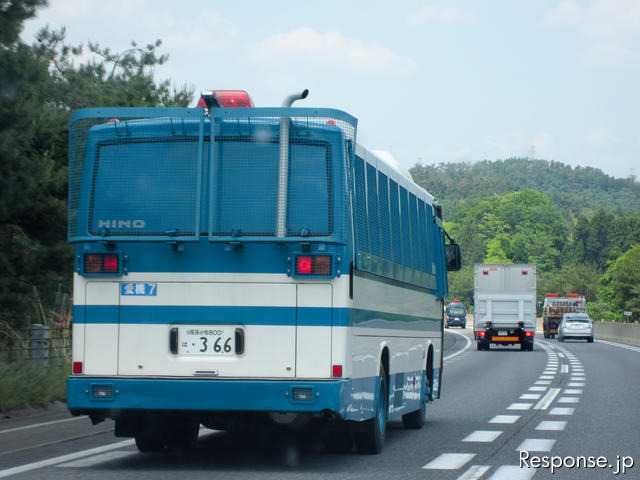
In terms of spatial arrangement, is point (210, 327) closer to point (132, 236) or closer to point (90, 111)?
point (132, 236)

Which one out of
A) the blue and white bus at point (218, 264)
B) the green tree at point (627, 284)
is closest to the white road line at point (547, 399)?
the blue and white bus at point (218, 264)

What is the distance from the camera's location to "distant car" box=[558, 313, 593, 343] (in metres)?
60.0

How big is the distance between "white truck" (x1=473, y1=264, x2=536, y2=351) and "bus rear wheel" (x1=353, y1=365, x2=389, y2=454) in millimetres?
35305

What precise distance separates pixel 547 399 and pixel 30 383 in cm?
868

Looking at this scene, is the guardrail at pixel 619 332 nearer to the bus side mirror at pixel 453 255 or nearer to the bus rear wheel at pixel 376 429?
the bus side mirror at pixel 453 255

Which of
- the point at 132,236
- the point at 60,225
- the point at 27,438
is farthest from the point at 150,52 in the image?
the point at 132,236

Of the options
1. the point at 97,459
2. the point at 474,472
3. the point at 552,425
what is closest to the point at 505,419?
the point at 552,425

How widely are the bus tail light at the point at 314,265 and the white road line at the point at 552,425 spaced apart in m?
5.77

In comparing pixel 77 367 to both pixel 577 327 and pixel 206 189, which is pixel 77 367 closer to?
pixel 206 189

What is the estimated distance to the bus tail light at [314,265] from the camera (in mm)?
9781

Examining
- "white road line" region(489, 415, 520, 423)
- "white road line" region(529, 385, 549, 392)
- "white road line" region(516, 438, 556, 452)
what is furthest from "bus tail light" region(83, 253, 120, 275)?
"white road line" region(529, 385, 549, 392)

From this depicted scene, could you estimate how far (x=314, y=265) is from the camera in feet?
32.2

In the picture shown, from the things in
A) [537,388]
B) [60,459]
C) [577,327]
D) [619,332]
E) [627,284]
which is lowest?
[60,459]

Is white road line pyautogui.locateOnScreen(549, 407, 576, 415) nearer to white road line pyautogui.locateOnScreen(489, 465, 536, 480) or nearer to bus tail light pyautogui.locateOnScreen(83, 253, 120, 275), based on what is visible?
white road line pyautogui.locateOnScreen(489, 465, 536, 480)
